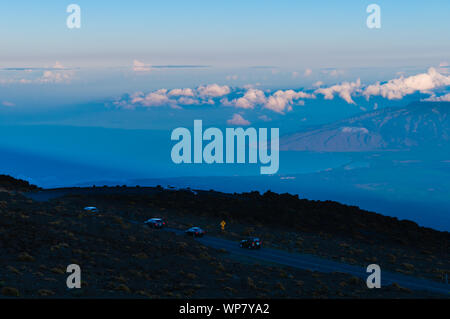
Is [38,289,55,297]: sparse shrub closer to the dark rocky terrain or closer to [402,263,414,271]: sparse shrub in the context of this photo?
the dark rocky terrain

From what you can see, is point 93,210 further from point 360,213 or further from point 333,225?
point 360,213

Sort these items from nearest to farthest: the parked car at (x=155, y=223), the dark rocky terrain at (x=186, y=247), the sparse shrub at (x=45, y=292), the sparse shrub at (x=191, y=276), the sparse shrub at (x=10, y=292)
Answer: the sparse shrub at (x=10, y=292) < the sparse shrub at (x=45, y=292) < the dark rocky terrain at (x=186, y=247) < the sparse shrub at (x=191, y=276) < the parked car at (x=155, y=223)

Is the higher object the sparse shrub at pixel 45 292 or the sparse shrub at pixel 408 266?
the sparse shrub at pixel 45 292

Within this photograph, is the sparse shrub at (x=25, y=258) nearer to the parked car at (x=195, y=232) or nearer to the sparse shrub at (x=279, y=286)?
the sparse shrub at (x=279, y=286)

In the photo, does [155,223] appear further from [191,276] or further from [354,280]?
[354,280]

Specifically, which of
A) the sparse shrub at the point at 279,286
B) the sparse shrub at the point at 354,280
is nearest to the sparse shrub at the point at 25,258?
the sparse shrub at the point at 279,286

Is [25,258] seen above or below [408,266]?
above

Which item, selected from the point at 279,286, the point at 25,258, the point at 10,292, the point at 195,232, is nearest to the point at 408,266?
the point at 279,286
